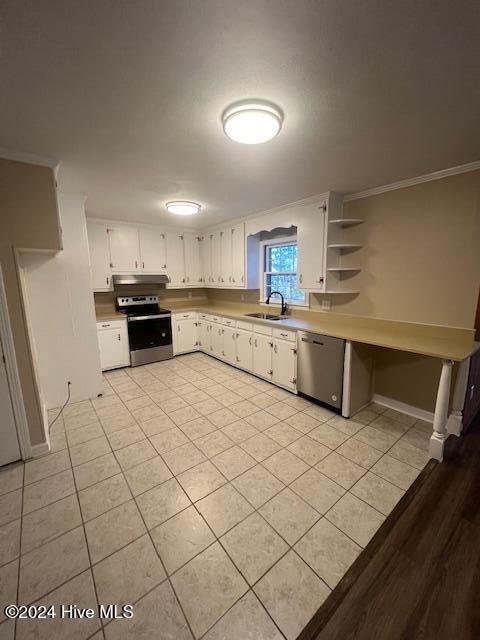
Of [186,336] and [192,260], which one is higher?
[192,260]

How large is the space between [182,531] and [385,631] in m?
1.05

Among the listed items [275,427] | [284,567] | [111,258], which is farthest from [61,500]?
[111,258]

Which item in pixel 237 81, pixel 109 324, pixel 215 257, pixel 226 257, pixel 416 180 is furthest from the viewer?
pixel 215 257

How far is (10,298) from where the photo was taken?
6.48 feet

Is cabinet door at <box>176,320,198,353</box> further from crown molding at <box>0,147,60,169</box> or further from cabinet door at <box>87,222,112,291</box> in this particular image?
crown molding at <box>0,147,60,169</box>

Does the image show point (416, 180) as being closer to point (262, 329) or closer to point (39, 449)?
point (262, 329)

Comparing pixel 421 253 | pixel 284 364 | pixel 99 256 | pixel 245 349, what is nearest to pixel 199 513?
pixel 284 364

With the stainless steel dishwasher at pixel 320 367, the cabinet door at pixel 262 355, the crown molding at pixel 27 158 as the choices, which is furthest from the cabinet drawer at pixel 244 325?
the crown molding at pixel 27 158

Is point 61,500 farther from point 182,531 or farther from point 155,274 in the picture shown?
point 155,274

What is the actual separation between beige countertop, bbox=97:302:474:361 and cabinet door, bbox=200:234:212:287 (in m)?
1.58

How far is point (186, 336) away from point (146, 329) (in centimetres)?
79

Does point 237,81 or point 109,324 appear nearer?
point 237,81

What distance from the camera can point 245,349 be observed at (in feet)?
12.7

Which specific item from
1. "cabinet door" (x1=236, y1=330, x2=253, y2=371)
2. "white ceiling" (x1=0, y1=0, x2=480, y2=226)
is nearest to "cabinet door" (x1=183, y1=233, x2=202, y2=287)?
"cabinet door" (x1=236, y1=330, x2=253, y2=371)
